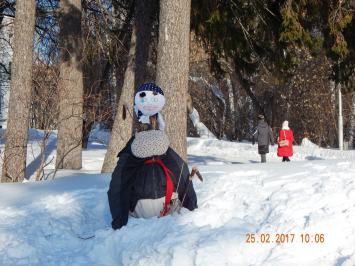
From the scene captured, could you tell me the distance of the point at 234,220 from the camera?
10.2 ft

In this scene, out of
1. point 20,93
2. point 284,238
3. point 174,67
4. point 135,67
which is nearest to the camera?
point 284,238

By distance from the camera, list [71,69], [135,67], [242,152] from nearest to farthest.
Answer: [135,67] < [71,69] < [242,152]

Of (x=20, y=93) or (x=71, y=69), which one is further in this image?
(x=71, y=69)

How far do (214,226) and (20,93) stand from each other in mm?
5229

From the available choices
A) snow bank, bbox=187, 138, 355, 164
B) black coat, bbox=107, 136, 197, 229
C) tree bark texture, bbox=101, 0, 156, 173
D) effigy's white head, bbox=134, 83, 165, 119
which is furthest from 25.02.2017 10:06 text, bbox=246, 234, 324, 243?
snow bank, bbox=187, 138, 355, 164

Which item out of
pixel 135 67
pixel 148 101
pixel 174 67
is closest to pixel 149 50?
pixel 135 67

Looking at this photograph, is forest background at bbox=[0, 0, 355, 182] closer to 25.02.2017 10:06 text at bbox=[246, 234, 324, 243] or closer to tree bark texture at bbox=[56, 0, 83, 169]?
tree bark texture at bbox=[56, 0, 83, 169]

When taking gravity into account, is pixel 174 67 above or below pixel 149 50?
below

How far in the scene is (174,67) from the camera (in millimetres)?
5035

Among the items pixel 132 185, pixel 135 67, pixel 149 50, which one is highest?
pixel 149 50

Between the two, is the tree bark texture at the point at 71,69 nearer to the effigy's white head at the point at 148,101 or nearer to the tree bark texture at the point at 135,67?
the tree bark texture at the point at 135,67

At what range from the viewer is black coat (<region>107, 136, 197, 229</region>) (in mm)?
3238
